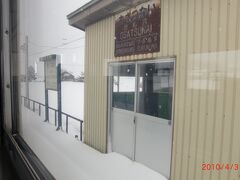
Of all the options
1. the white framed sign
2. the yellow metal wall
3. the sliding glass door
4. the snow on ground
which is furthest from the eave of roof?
the snow on ground

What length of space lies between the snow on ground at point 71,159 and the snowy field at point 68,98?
0.26 feet

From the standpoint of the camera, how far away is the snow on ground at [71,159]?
46.7 inches

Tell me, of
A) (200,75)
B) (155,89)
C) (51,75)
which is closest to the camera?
(200,75)

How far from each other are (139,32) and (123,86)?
82 centimetres

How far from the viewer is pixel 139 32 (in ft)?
4.97

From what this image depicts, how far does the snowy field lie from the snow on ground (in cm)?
8

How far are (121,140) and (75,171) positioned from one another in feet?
3.68

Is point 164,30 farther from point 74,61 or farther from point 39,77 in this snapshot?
point 39,77

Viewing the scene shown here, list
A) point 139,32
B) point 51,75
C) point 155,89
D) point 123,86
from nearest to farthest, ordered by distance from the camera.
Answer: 1. point 139,32
2. point 51,75
3. point 155,89
4. point 123,86

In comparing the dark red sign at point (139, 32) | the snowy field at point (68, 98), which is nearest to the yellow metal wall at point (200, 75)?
the dark red sign at point (139, 32)

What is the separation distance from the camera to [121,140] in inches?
87.7

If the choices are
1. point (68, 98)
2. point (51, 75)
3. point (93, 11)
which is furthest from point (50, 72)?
point (93, 11)

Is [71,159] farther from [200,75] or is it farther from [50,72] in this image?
[200,75]

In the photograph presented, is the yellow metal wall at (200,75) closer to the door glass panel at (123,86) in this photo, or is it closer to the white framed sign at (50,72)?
the door glass panel at (123,86)
